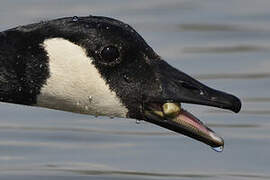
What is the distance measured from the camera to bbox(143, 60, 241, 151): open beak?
11.0 m

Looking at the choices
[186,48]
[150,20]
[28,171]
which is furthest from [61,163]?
[150,20]

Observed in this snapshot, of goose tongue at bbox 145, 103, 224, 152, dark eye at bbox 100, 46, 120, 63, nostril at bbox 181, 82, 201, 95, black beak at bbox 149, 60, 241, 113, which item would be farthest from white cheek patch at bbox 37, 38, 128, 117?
nostril at bbox 181, 82, 201, 95

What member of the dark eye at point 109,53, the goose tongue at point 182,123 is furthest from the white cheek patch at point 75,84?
the goose tongue at point 182,123

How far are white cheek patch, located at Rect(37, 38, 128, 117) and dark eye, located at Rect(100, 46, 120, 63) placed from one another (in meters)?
0.12

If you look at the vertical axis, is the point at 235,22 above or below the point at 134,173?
above

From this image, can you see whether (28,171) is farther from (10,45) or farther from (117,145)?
(10,45)

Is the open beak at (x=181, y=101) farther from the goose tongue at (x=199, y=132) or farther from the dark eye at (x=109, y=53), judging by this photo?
the dark eye at (x=109, y=53)

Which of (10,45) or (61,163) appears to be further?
(61,163)

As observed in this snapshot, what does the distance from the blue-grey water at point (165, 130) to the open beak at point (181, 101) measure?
6.08 ft

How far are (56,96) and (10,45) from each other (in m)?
0.52

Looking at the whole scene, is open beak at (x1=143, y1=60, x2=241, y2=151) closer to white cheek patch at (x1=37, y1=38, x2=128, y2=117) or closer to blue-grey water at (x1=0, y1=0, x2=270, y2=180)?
white cheek patch at (x1=37, y1=38, x2=128, y2=117)

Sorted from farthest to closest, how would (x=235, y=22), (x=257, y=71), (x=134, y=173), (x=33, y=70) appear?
(x=235, y=22) < (x=257, y=71) < (x=134, y=173) < (x=33, y=70)

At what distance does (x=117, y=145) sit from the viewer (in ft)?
45.3

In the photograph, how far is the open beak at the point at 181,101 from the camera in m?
11.0
